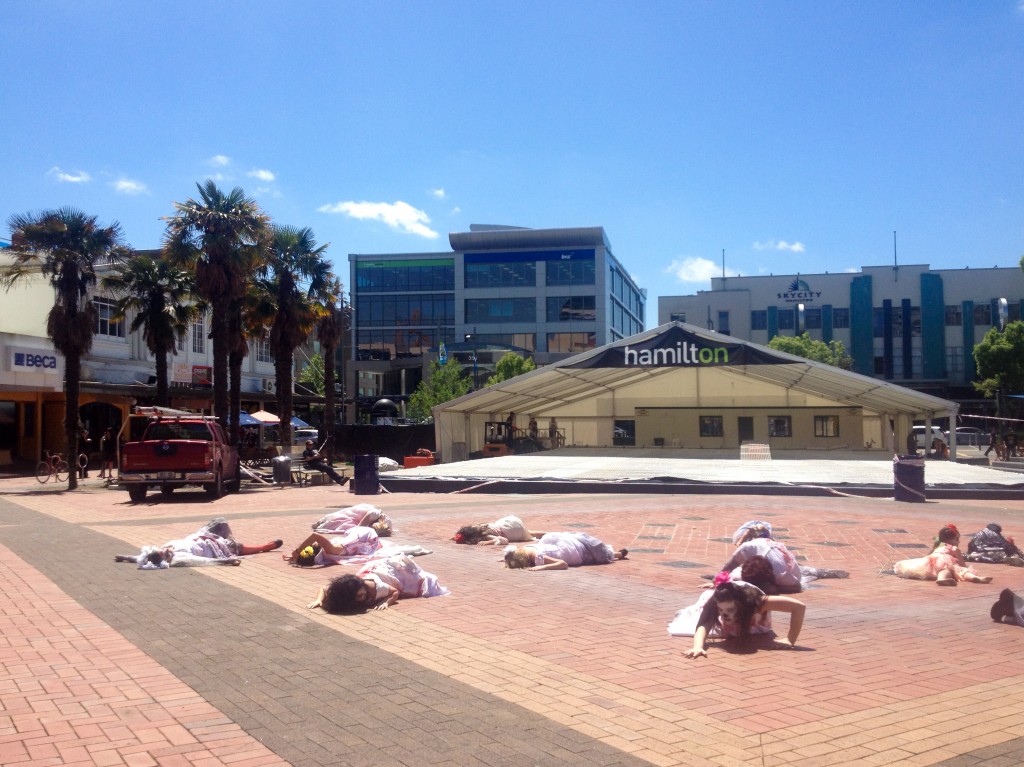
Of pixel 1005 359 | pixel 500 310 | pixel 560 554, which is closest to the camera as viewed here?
pixel 560 554

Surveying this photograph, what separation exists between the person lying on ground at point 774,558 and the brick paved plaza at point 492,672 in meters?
0.27

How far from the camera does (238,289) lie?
30.9 metres

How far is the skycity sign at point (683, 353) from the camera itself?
27.8m

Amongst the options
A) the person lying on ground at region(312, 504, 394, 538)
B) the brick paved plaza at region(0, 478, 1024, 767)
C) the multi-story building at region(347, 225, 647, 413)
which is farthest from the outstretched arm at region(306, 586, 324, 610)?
the multi-story building at region(347, 225, 647, 413)

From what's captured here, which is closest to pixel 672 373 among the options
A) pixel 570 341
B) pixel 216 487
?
pixel 216 487

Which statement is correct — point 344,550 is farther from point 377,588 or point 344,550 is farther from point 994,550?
point 994,550

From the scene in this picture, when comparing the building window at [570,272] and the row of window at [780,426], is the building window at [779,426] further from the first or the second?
the building window at [570,272]

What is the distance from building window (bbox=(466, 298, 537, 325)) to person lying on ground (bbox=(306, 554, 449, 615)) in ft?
245

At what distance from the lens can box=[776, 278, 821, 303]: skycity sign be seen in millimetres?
69125

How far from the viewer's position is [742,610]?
7008 millimetres

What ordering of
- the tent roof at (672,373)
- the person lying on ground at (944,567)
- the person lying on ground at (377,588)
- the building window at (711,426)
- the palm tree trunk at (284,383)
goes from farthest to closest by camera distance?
1. the building window at (711,426)
2. the palm tree trunk at (284,383)
3. the tent roof at (672,373)
4. the person lying on ground at (944,567)
5. the person lying on ground at (377,588)

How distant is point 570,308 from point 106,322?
47.5 m

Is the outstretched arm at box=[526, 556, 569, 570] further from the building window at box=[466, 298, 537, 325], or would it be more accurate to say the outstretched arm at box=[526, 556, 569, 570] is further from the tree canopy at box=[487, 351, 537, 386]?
the building window at box=[466, 298, 537, 325]

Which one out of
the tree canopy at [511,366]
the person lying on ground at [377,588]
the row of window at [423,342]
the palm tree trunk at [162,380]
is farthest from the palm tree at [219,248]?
the row of window at [423,342]
